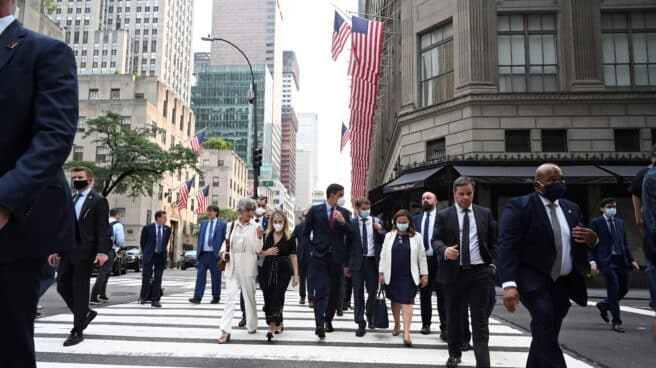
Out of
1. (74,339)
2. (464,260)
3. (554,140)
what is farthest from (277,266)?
(554,140)

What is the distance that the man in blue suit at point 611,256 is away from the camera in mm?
9234

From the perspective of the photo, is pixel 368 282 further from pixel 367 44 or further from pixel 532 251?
pixel 367 44

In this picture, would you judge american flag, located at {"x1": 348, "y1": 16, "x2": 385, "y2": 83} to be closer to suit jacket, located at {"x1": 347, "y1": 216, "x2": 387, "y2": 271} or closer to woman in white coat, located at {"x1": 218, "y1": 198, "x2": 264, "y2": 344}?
suit jacket, located at {"x1": 347, "y1": 216, "x2": 387, "y2": 271}

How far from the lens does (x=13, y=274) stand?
229cm

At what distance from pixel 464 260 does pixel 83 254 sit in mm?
5145

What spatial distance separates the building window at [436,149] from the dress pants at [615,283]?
1162 cm

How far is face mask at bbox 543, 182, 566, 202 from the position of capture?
4664 millimetres

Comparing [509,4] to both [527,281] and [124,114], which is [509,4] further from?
[124,114]

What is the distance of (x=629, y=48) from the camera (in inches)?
806

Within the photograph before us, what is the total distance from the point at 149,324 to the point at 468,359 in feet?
17.8

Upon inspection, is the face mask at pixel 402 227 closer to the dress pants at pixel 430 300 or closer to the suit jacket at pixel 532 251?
the dress pants at pixel 430 300

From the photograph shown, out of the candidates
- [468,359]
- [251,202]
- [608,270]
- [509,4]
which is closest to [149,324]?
[251,202]

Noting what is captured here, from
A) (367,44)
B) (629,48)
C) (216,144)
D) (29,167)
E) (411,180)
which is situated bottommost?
(29,167)

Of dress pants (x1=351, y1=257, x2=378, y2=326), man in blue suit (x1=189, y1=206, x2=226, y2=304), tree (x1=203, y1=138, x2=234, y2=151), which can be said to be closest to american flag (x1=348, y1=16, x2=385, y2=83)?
man in blue suit (x1=189, y1=206, x2=226, y2=304)
